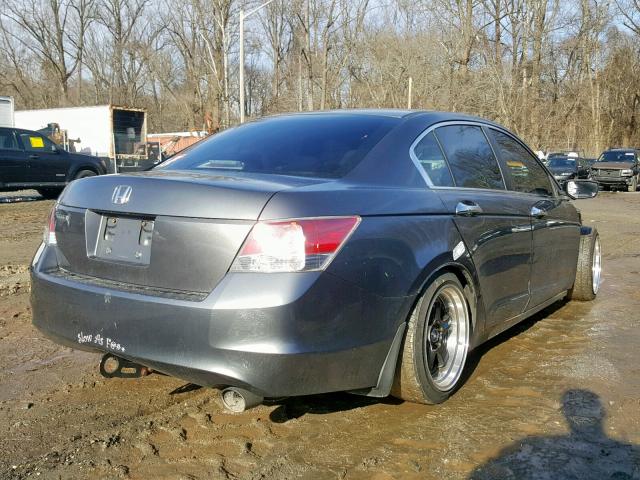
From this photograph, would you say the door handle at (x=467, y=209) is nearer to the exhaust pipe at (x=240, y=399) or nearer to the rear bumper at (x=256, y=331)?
the rear bumper at (x=256, y=331)

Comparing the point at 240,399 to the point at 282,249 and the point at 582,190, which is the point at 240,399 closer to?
the point at 282,249

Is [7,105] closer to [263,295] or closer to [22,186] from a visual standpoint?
[22,186]

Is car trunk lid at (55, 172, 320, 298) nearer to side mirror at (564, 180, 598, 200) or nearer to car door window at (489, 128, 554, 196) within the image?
car door window at (489, 128, 554, 196)

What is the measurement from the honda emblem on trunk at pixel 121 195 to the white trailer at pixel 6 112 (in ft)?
78.6

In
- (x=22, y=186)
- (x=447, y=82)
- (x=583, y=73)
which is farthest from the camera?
(x=583, y=73)

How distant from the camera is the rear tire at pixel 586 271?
568 cm

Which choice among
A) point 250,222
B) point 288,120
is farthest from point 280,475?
point 288,120

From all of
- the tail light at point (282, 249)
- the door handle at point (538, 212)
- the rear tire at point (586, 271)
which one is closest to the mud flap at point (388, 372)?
the tail light at point (282, 249)

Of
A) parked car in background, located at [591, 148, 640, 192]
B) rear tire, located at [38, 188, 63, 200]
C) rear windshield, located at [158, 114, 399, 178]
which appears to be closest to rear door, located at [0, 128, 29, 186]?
rear tire, located at [38, 188, 63, 200]

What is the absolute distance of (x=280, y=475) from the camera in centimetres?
274

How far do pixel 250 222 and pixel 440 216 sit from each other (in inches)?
45.6

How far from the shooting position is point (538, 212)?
4.54 meters

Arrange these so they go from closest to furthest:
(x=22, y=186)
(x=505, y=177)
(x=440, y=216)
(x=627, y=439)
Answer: (x=627, y=439) → (x=440, y=216) → (x=505, y=177) → (x=22, y=186)

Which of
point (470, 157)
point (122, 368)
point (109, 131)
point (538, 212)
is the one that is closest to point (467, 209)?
point (470, 157)
